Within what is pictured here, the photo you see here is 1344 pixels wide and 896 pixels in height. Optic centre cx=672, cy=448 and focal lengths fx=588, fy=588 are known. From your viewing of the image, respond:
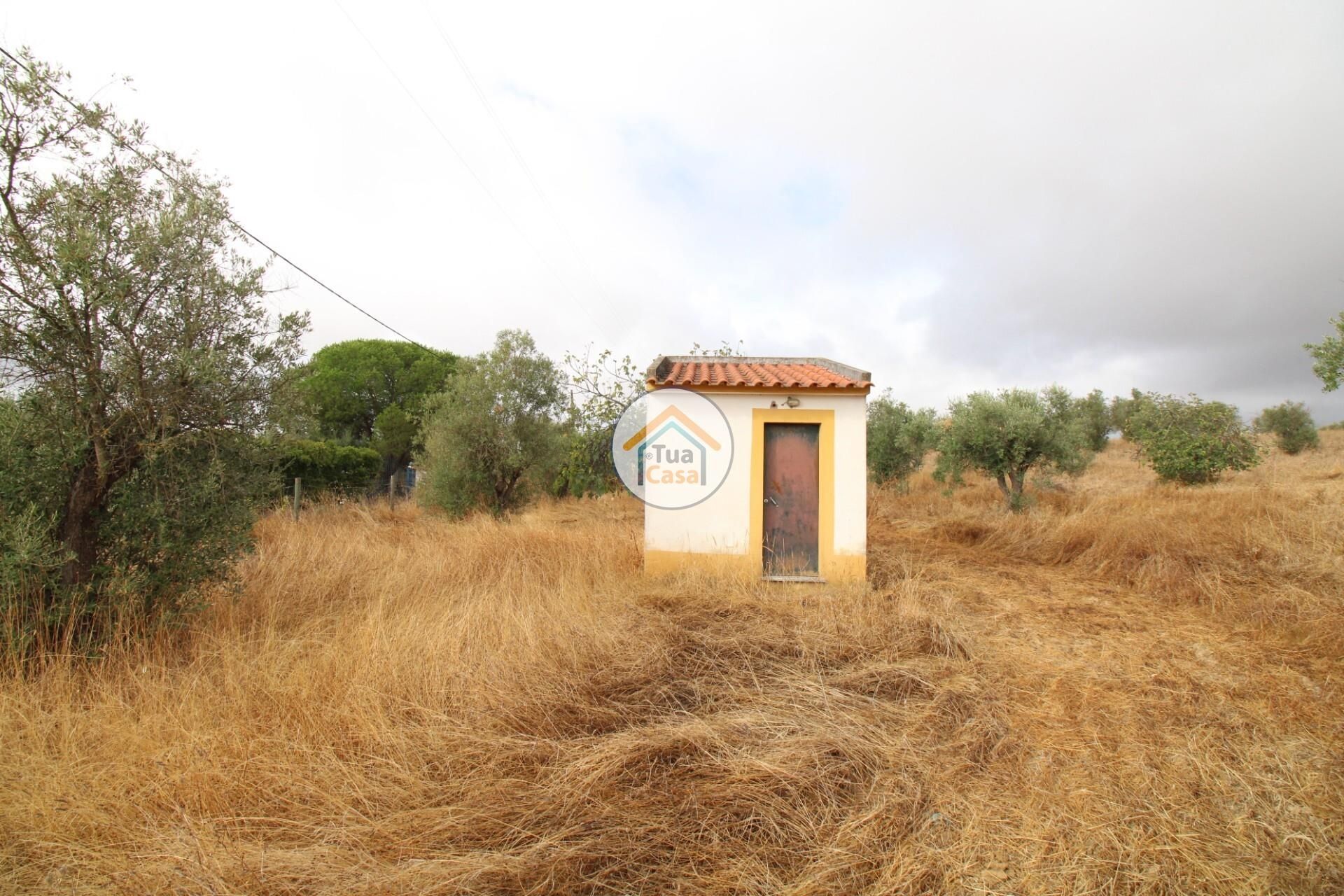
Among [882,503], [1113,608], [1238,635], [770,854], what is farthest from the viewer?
[882,503]

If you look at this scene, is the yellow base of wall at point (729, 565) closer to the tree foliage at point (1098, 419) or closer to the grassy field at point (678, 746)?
the grassy field at point (678, 746)

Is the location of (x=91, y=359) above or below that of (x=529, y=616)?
above

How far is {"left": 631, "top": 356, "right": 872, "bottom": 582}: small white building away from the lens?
701 centimetres

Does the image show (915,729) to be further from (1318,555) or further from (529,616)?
(1318,555)

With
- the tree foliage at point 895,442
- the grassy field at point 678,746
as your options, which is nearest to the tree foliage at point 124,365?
the grassy field at point 678,746

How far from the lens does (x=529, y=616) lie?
4812mm

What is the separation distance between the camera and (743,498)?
7113 mm

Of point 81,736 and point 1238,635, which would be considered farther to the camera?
point 1238,635

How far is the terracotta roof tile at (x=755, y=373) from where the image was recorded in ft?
23.1

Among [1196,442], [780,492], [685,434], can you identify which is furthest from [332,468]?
[1196,442]

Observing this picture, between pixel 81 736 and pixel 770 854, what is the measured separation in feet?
11.3

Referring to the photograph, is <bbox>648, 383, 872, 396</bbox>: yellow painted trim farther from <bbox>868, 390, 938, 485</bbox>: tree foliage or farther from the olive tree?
<bbox>868, 390, 938, 485</bbox>: tree foliage

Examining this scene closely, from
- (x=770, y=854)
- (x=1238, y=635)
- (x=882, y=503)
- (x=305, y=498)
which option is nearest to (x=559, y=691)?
(x=770, y=854)

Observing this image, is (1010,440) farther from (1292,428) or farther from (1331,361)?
(1292,428)
